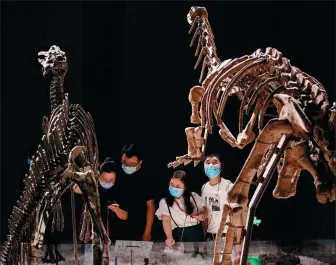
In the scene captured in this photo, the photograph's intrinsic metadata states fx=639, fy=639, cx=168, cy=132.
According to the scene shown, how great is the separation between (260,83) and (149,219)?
2.44 m

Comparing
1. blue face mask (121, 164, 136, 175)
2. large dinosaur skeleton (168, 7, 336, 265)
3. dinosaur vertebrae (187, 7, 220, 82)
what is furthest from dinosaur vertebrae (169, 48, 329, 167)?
blue face mask (121, 164, 136, 175)

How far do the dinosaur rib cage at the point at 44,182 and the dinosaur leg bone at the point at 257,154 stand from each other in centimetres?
110

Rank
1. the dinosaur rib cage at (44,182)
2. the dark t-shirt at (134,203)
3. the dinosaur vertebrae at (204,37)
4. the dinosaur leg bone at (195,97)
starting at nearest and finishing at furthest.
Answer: the dinosaur rib cage at (44,182), the dinosaur leg bone at (195,97), the dinosaur vertebrae at (204,37), the dark t-shirt at (134,203)

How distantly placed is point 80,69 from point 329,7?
2505 mm

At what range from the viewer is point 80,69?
255 inches

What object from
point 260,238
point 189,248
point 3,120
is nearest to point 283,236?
point 260,238

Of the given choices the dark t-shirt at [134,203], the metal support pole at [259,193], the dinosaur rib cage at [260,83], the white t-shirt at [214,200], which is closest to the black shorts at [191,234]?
the white t-shirt at [214,200]

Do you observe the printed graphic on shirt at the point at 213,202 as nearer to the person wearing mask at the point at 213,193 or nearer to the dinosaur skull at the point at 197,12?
the person wearing mask at the point at 213,193

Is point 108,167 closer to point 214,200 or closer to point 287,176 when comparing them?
point 214,200

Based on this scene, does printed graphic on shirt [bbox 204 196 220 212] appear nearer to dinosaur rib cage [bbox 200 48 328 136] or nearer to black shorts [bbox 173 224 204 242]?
black shorts [bbox 173 224 204 242]

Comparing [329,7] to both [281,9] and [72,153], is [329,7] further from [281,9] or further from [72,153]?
[72,153]

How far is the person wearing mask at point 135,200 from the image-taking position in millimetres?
5859

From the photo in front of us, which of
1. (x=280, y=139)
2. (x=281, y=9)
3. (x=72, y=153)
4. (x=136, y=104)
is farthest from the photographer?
(x=136, y=104)

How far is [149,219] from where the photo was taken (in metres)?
5.90
